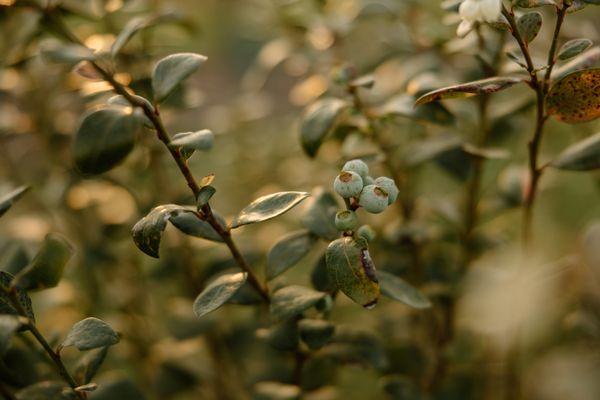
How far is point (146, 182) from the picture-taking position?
1246mm

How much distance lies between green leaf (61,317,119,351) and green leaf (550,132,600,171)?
0.59 meters

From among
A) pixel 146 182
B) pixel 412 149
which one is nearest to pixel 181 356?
pixel 146 182

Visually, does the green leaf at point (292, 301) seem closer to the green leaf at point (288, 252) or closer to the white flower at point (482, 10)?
the green leaf at point (288, 252)

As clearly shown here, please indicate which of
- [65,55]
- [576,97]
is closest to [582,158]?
[576,97]

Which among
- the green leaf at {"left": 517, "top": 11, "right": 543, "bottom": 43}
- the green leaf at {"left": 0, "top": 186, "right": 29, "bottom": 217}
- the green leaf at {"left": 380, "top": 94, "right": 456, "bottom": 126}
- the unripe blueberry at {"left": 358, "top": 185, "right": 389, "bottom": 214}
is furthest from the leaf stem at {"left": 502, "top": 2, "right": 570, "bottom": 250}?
the green leaf at {"left": 0, "top": 186, "right": 29, "bottom": 217}

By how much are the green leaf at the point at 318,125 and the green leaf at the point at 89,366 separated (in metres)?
0.37

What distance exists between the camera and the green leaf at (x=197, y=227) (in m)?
0.71

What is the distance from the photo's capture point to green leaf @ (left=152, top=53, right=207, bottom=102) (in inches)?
26.4

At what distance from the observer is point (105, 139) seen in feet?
1.94

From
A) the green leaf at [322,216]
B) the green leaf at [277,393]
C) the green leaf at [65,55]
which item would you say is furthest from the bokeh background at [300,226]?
the green leaf at [65,55]

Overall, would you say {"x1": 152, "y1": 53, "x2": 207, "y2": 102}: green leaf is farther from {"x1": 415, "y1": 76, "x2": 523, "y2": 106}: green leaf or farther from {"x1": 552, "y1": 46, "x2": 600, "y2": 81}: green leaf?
{"x1": 552, "y1": 46, "x2": 600, "y2": 81}: green leaf

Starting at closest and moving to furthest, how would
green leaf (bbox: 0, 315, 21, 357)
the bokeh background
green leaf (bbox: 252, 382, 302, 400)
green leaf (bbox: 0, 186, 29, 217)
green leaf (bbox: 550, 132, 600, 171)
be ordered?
green leaf (bbox: 0, 315, 21, 357) → green leaf (bbox: 0, 186, 29, 217) → green leaf (bbox: 550, 132, 600, 171) → green leaf (bbox: 252, 382, 302, 400) → the bokeh background

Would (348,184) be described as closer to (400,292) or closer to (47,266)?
(400,292)

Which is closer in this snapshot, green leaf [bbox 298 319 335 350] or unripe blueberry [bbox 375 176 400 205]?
unripe blueberry [bbox 375 176 400 205]
